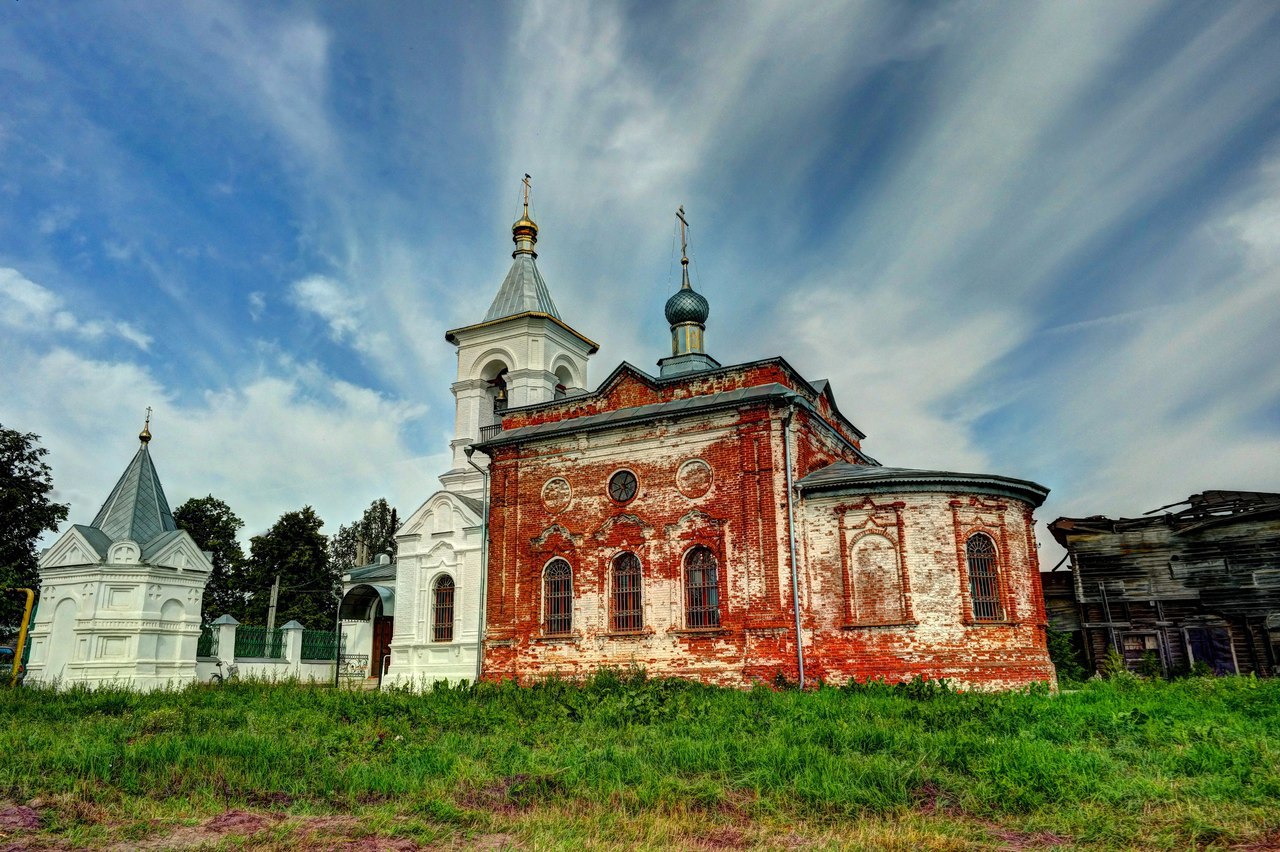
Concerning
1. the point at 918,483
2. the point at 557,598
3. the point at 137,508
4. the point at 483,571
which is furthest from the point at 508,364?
the point at 918,483

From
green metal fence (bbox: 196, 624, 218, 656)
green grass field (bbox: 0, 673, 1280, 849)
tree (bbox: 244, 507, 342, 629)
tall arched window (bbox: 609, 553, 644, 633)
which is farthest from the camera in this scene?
tree (bbox: 244, 507, 342, 629)

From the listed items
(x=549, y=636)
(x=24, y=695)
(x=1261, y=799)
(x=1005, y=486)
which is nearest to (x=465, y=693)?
(x=549, y=636)

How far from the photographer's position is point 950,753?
8836 mm

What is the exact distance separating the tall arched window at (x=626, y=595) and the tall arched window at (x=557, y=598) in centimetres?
109

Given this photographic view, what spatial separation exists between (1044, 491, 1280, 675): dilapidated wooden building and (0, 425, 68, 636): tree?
29381 millimetres

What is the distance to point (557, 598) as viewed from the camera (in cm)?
1858

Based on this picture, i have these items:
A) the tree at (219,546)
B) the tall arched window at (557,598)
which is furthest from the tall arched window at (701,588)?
the tree at (219,546)

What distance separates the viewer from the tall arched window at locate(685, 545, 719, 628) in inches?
664

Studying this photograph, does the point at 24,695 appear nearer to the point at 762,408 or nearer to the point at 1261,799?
the point at 762,408

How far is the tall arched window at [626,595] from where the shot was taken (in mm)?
17609

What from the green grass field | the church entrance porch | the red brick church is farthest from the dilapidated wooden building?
the church entrance porch

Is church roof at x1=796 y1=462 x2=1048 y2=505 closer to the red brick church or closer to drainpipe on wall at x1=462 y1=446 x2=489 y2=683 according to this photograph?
the red brick church

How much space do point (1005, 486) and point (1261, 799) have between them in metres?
9.40

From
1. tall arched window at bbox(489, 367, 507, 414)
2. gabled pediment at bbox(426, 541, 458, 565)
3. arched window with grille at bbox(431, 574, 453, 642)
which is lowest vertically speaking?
arched window with grille at bbox(431, 574, 453, 642)
